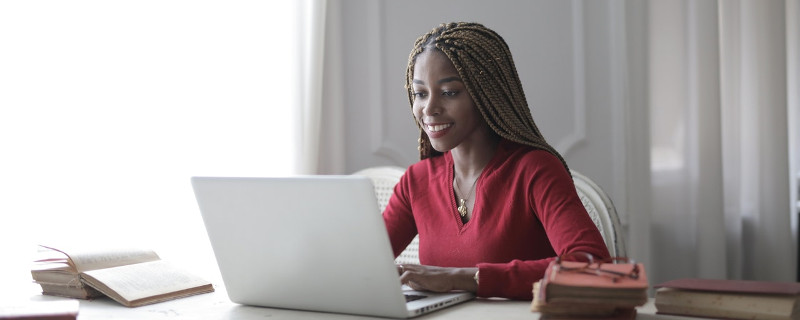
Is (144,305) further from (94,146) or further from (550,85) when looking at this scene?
(550,85)

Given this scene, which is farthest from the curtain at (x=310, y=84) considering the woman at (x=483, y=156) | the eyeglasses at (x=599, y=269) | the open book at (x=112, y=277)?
the eyeglasses at (x=599, y=269)

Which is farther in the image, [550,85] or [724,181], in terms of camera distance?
[550,85]

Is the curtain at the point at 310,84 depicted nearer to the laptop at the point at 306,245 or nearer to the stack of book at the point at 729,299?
the laptop at the point at 306,245

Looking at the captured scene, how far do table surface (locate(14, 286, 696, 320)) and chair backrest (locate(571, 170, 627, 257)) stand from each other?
61 cm

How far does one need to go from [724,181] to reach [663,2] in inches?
22.7

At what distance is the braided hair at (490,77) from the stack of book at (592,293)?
1.92 ft

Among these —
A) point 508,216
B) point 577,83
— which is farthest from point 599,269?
point 577,83

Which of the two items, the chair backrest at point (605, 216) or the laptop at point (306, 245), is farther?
the chair backrest at point (605, 216)

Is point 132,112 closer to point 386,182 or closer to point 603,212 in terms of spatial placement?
point 386,182

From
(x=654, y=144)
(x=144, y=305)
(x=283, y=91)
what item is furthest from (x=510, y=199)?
(x=283, y=91)

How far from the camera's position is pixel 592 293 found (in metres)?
1.13

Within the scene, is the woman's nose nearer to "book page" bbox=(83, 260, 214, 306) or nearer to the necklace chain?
the necklace chain

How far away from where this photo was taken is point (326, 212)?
4.10 feet

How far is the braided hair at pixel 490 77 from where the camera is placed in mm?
1715
